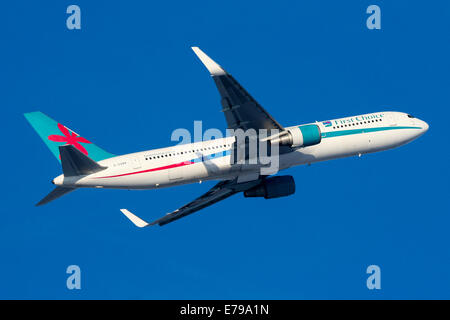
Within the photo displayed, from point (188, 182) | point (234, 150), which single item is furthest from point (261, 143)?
point (188, 182)

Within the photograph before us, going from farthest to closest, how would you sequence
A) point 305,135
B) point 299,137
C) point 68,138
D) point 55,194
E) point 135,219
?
1. point 135,219
2. point 68,138
3. point 305,135
4. point 299,137
5. point 55,194

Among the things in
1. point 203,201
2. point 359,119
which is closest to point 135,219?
point 203,201

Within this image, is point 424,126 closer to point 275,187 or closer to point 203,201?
point 275,187

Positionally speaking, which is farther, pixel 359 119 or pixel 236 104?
pixel 359 119

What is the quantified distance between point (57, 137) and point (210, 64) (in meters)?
13.6

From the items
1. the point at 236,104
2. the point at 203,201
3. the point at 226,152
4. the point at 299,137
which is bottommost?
the point at 203,201

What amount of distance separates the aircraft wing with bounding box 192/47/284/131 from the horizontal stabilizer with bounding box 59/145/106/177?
9547 mm

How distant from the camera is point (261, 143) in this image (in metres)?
48.9

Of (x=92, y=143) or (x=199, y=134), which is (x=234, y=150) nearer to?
(x=199, y=134)

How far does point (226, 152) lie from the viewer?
4922cm

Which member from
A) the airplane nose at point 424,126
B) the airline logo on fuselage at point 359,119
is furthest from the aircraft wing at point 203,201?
the airplane nose at point 424,126

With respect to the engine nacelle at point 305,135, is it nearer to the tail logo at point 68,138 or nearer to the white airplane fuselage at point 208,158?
the white airplane fuselage at point 208,158

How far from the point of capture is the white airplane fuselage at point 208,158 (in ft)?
158

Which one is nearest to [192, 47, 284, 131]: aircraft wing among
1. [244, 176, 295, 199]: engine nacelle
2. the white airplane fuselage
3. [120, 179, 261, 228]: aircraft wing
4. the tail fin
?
the white airplane fuselage
